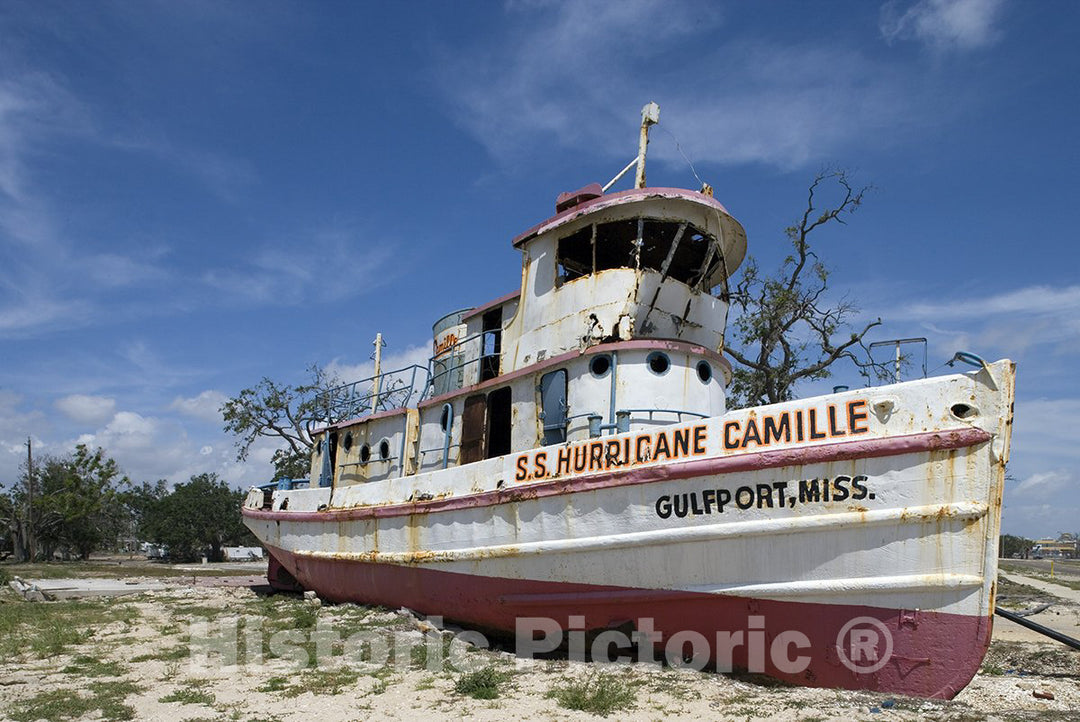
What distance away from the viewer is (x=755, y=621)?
698cm

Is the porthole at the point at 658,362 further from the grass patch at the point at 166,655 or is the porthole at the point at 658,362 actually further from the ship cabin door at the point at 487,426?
the grass patch at the point at 166,655

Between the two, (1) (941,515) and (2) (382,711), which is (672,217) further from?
(2) (382,711)

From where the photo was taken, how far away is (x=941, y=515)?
6121 mm

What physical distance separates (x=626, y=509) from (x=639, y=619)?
45.3 inches

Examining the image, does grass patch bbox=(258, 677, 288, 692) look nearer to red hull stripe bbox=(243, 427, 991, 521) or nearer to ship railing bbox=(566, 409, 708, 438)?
red hull stripe bbox=(243, 427, 991, 521)

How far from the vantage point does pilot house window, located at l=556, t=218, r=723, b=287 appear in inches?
396

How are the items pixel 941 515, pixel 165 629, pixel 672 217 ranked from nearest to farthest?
pixel 941 515 < pixel 672 217 < pixel 165 629

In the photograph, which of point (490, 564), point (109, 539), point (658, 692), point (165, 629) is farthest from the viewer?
point (109, 539)

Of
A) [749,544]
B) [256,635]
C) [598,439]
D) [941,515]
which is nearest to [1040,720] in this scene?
[941,515]

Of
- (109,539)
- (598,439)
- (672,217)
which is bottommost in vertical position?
(109,539)

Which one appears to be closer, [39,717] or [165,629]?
[39,717]

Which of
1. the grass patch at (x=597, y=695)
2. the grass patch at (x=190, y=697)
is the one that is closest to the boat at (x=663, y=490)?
the grass patch at (x=597, y=695)

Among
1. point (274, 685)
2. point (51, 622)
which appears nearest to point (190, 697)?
point (274, 685)

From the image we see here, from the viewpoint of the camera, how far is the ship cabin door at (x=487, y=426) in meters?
10.5
